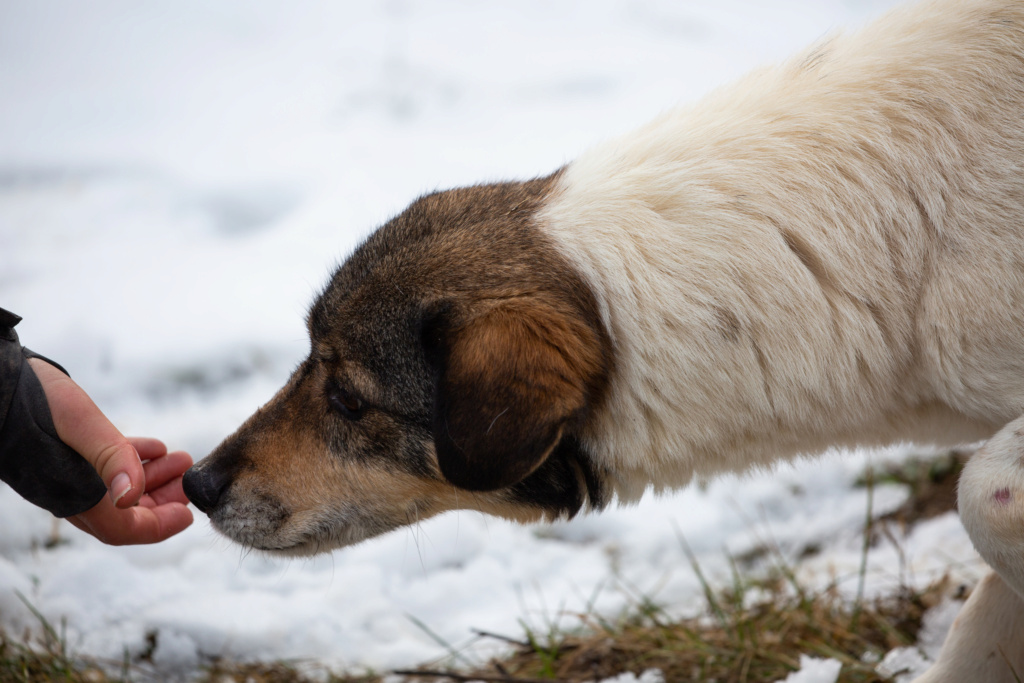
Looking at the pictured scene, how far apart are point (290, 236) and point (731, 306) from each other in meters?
4.34

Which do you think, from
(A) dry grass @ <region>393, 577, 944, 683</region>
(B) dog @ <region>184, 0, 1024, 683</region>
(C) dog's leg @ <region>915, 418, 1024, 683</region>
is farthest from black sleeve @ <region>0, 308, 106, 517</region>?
(C) dog's leg @ <region>915, 418, 1024, 683</region>

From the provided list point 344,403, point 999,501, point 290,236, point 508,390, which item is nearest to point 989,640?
point 999,501

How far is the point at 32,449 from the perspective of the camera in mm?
2340

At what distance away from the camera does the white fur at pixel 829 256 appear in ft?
7.30

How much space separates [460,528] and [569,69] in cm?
465

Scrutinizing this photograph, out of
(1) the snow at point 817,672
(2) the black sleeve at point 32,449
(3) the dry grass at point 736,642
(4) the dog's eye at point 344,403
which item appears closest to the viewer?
(2) the black sleeve at point 32,449

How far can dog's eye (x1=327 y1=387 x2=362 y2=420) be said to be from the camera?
8.55ft

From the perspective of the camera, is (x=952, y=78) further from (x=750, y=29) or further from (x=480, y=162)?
(x=750, y=29)

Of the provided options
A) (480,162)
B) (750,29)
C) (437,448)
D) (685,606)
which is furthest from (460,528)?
(750,29)

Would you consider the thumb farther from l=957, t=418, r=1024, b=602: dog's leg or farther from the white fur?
l=957, t=418, r=1024, b=602: dog's leg

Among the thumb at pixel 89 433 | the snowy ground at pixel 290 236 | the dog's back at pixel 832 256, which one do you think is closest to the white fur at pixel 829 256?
the dog's back at pixel 832 256

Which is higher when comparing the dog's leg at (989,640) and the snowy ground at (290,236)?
the snowy ground at (290,236)

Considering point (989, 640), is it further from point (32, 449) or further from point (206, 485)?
point (32, 449)

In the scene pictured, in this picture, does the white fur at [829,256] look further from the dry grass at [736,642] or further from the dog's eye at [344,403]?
the dry grass at [736,642]
